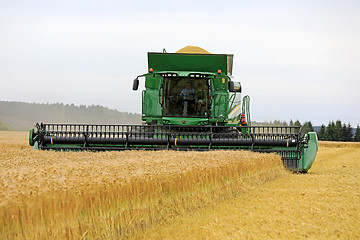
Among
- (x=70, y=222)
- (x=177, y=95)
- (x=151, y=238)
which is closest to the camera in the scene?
(x=70, y=222)

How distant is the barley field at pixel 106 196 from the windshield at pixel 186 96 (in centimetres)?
382

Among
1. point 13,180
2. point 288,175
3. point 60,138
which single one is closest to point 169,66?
point 60,138

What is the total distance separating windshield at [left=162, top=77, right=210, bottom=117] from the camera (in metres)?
9.65

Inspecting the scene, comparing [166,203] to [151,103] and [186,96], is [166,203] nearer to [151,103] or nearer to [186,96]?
[186,96]

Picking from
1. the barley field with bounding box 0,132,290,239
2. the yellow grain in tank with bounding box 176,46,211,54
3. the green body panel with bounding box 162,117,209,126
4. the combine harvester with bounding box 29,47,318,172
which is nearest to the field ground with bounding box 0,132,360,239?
the barley field with bounding box 0,132,290,239

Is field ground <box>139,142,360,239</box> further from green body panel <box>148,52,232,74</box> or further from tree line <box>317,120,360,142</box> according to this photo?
tree line <box>317,120,360,142</box>

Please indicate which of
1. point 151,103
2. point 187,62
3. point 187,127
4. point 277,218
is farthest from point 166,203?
point 187,62

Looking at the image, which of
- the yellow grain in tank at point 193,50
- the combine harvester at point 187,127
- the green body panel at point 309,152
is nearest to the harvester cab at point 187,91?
the combine harvester at point 187,127

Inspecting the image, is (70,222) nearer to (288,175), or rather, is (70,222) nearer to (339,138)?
(288,175)

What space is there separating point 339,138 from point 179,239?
171 feet

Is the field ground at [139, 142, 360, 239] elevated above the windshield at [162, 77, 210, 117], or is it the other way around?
the windshield at [162, 77, 210, 117]

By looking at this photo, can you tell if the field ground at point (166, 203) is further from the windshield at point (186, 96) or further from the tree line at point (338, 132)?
the tree line at point (338, 132)

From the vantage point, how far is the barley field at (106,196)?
288 centimetres

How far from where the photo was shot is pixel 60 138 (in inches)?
342
